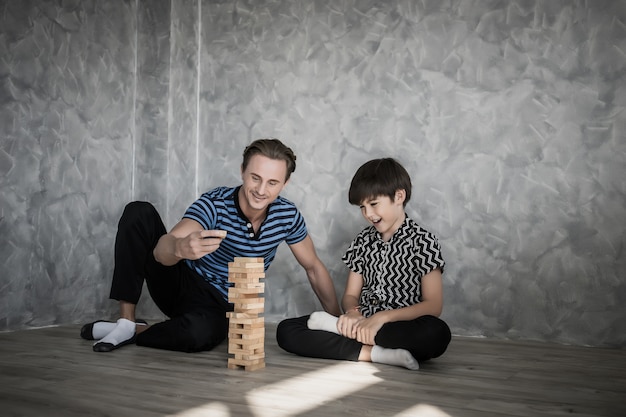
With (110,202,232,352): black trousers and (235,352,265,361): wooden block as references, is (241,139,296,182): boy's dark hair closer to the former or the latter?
(110,202,232,352): black trousers

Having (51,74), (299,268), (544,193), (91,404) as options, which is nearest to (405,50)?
(544,193)

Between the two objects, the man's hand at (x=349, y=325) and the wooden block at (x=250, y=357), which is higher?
the man's hand at (x=349, y=325)

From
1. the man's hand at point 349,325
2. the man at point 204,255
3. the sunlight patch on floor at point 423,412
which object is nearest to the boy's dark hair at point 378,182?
the man at point 204,255

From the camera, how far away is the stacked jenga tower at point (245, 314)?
193 centimetres

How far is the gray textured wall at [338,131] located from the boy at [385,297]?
0.60 m

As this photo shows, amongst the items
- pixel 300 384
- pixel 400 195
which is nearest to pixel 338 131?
pixel 400 195

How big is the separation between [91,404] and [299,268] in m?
1.70

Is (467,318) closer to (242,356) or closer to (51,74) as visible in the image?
(242,356)

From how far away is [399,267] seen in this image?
7.26 ft

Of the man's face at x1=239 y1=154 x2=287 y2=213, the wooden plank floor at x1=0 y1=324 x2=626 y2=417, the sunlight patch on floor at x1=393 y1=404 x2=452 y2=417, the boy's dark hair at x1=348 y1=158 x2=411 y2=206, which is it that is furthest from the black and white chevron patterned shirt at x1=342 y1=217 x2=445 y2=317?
the sunlight patch on floor at x1=393 y1=404 x2=452 y2=417

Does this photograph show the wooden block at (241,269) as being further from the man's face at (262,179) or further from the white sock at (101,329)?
the white sock at (101,329)

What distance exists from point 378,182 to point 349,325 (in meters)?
0.52

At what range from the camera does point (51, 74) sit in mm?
2891

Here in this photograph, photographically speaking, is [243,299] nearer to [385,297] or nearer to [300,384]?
[300,384]
